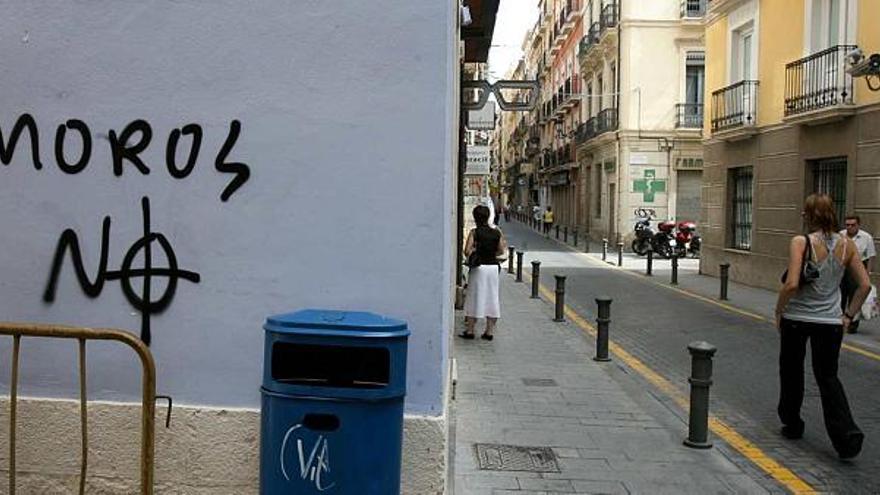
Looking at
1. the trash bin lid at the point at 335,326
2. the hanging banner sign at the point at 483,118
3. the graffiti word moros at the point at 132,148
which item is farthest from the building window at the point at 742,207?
the trash bin lid at the point at 335,326

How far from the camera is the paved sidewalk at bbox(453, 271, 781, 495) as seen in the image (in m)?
5.33

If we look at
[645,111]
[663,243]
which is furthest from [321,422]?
[645,111]

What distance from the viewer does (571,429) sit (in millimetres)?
6574

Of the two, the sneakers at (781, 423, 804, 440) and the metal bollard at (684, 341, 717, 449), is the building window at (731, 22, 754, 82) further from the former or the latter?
the metal bollard at (684, 341, 717, 449)

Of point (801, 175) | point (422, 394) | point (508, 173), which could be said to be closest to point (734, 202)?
point (801, 175)

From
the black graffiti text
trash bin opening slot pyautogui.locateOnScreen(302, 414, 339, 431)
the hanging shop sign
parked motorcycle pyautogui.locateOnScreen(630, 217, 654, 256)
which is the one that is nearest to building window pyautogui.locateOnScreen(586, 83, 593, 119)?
the hanging shop sign

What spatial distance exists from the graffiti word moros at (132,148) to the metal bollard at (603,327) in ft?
19.7

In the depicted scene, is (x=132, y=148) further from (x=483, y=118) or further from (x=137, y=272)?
(x=483, y=118)

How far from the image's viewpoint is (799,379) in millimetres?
6297

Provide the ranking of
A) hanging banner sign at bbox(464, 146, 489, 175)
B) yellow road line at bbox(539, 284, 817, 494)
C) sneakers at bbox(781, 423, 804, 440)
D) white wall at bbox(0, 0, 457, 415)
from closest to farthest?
white wall at bbox(0, 0, 457, 415) < yellow road line at bbox(539, 284, 817, 494) < sneakers at bbox(781, 423, 804, 440) < hanging banner sign at bbox(464, 146, 489, 175)

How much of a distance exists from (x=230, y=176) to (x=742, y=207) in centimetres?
1888

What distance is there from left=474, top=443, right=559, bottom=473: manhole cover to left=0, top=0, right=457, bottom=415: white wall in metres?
1.74

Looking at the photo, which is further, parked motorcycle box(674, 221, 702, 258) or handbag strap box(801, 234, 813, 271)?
parked motorcycle box(674, 221, 702, 258)

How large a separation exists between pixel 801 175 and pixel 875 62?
12.6ft
